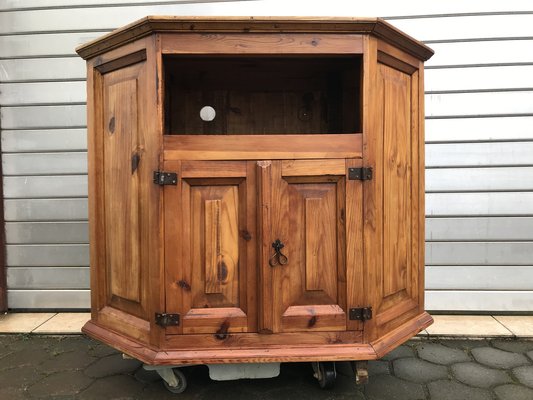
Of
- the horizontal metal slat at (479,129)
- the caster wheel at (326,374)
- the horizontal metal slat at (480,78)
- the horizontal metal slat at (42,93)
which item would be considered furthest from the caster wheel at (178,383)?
the horizontal metal slat at (480,78)

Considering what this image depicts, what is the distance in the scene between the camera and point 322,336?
1.96 meters

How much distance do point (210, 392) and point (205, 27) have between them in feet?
6.00

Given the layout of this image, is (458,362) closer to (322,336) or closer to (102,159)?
(322,336)

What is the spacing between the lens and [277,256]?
1.94 meters

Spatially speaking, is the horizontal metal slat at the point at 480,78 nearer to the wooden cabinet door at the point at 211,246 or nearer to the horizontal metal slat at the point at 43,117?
the wooden cabinet door at the point at 211,246

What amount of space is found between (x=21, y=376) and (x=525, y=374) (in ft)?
9.53

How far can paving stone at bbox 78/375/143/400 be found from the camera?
2232 millimetres

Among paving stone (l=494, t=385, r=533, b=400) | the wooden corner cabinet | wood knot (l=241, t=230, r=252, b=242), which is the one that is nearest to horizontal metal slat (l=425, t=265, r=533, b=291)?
paving stone (l=494, t=385, r=533, b=400)

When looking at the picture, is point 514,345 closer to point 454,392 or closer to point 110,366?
point 454,392

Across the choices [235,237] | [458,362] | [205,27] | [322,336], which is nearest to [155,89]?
[205,27]

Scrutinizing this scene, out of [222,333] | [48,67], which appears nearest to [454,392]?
[222,333]

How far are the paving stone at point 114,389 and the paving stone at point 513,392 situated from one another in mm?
1891

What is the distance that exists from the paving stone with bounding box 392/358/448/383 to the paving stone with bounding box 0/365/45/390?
209 cm

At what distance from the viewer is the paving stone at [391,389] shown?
2.21 meters
